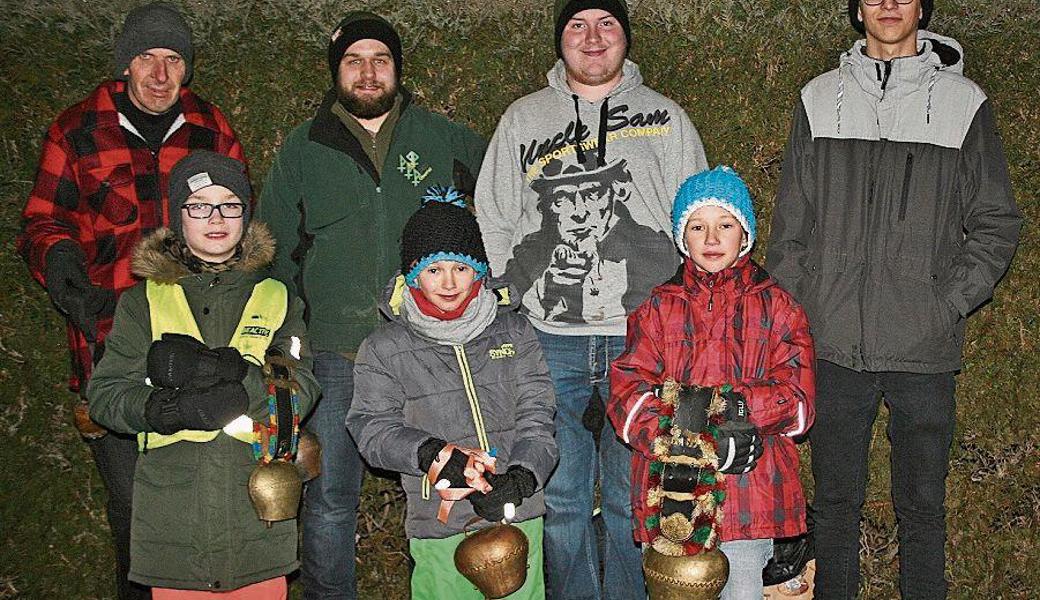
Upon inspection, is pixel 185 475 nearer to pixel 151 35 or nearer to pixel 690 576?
pixel 690 576

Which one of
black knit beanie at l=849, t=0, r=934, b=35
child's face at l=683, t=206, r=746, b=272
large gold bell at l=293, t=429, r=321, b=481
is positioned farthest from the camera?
black knit beanie at l=849, t=0, r=934, b=35

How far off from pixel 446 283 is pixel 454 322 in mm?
135

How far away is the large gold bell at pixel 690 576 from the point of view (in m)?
3.29

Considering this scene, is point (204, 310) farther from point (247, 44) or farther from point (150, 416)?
point (247, 44)

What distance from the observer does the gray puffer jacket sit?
137 inches

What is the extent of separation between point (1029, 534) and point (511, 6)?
3.24 meters

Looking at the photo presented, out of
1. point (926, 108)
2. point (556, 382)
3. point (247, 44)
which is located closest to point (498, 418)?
point (556, 382)

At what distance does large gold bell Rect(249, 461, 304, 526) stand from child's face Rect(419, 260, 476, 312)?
755mm

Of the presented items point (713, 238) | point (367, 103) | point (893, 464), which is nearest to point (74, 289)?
point (367, 103)

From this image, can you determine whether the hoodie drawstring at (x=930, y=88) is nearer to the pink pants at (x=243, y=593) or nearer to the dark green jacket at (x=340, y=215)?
the dark green jacket at (x=340, y=215)

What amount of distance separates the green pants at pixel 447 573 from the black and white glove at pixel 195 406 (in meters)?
0.76

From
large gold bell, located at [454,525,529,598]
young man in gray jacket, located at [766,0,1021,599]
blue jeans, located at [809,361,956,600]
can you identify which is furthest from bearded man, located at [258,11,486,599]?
blue jeans, located at [809,361,956,600]

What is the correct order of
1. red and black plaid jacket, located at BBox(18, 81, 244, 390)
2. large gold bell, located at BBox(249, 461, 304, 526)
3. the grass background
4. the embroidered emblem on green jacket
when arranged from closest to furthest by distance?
large gold bell, located at BBox(249, 461, 304, 526), red and black plaid jacket, located at BBox(18, 81, 244, 390), the embroidered emblem on green jacket, the grass background

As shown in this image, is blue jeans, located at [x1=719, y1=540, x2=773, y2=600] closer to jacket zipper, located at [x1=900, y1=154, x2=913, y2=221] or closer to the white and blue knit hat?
the white and blue knit hat
